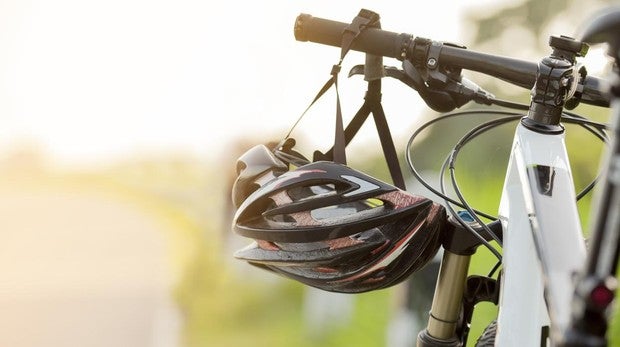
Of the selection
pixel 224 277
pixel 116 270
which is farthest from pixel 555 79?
pixel 116 270

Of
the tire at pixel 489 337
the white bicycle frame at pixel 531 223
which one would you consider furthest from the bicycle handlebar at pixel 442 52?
the tire at pixel 489 337

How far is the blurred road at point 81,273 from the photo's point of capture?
8977 mm

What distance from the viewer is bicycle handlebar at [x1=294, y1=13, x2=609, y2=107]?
8.09 ft

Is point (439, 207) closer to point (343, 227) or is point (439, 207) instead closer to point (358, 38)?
point (343, 227)

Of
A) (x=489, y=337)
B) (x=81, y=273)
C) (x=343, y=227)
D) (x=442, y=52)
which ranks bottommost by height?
(x=489, y=337)

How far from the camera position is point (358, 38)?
8.95 ft

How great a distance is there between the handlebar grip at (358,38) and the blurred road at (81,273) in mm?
6022

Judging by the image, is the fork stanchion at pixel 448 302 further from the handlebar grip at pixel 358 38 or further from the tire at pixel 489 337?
the handlebar grip at pixel 358 38

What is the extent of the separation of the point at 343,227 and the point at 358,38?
553 mm

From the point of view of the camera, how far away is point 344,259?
2486 millimetres

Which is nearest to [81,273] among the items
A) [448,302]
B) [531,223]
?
[448,302]

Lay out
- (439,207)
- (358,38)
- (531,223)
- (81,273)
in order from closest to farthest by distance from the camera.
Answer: (531,223), (439,207), (358,38), (81,273)

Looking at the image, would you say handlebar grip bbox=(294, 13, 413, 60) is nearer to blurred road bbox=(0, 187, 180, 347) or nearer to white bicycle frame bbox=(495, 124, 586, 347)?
white bicycle frame bbox=(495, 124, 586, 347)

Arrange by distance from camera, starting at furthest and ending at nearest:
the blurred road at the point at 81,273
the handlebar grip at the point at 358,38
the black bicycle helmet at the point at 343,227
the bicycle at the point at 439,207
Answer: the blurred road at the point at 81,273, the handlebar grip at the point at 358,38, the black bicycle helmet at the point at 343,227, the bicycle at the point at 439,207
